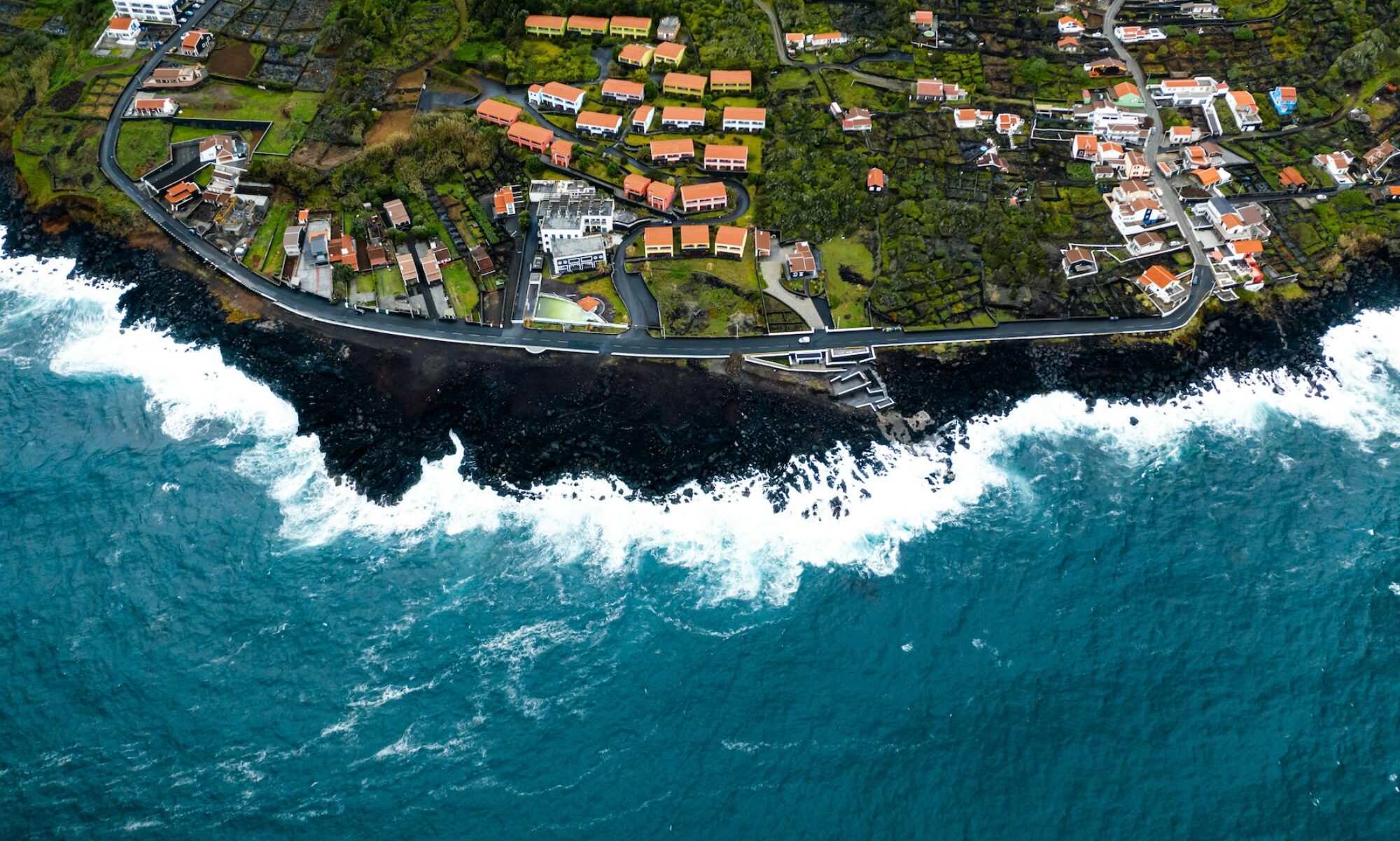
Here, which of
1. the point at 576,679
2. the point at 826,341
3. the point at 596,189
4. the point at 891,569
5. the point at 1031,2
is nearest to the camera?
the point at 576,679

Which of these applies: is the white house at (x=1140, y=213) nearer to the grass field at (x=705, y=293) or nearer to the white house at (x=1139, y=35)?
the white house at (x=1139, y=35)

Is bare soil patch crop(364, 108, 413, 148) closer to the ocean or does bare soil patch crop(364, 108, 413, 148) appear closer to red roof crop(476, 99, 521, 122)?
red roof crop(476, 99, 521, 122)

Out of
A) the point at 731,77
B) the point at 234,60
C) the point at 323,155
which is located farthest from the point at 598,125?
the point at 234,60

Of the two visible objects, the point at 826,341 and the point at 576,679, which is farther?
the point at 826,341

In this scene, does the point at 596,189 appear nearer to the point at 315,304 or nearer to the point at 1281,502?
the point at 315,304

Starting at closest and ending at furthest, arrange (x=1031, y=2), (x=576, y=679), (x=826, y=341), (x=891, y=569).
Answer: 1. (x=576, y=679)
2. (x=891, y=569)
3. (x=826, y=341)
4. (x=1031, y=2)

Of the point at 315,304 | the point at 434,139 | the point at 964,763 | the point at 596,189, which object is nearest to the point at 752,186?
the point at 596,189

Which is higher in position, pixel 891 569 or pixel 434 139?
pixel 434 139
